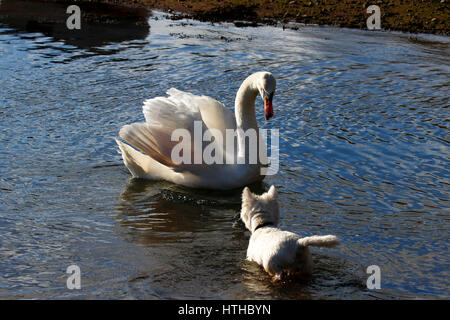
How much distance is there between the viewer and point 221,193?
7273 mm

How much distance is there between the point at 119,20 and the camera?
1623cm

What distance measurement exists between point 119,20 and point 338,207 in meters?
11.0

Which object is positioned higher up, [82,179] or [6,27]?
[6,27]

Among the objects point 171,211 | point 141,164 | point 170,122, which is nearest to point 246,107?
point 170,122

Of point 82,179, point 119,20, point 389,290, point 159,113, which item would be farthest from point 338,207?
point 119,20

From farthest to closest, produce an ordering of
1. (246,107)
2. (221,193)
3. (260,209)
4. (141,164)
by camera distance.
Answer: (141,164) < (246,107) < (221,193) < (260,209)

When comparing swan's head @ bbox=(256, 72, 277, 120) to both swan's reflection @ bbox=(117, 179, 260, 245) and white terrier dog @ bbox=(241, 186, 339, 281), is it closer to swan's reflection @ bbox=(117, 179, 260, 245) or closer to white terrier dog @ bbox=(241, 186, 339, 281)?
swan's reflection @ bbox=(117, 179, 260, 245)

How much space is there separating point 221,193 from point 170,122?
957 mm

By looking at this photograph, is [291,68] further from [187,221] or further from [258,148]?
[187,221]

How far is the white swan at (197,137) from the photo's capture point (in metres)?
7.18

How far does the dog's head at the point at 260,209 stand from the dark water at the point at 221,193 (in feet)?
1.11

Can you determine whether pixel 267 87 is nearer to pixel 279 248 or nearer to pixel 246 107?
pixel 246 107

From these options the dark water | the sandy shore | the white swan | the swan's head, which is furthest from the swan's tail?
the sandy shore

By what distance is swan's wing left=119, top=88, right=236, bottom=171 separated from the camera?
729 cm
